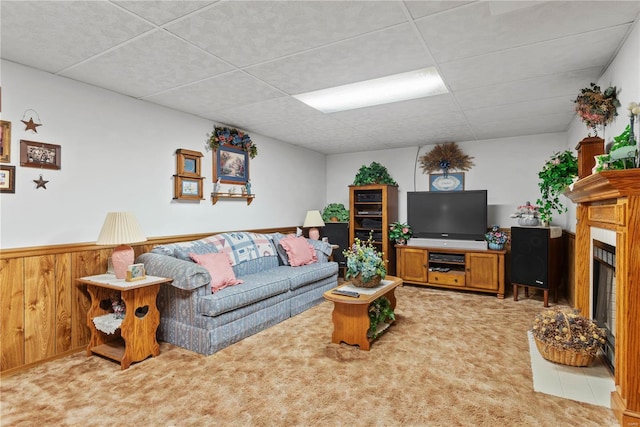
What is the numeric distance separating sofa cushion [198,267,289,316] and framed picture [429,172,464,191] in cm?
312

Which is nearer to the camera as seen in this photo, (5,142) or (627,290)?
(627,290)

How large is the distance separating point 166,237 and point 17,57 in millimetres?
1914

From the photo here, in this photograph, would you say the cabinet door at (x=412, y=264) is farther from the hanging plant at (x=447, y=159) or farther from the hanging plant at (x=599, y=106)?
the hanging plant at (x=599, y=106)

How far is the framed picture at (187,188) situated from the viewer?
3781 millimetres

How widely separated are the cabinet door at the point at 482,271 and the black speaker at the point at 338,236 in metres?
1.94

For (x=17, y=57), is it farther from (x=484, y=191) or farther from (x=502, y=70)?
(x=484, y=191)

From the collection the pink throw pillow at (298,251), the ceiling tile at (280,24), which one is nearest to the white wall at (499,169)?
the pink throw pillow at (298,251)

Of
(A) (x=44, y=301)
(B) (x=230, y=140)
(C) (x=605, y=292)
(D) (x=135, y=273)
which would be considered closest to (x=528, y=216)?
(C) (x=605, y=292)

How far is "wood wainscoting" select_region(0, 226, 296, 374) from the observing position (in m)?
2.55

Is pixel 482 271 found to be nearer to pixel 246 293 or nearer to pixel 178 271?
pixel 246 293

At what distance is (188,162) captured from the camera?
393 cm

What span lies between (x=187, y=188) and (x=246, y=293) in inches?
59.0

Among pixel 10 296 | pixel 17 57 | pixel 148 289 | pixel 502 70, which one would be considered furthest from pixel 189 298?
pixel 502 70

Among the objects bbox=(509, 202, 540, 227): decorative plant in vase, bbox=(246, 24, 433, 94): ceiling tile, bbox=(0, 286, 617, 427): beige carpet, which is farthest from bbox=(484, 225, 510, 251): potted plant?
bbox=(246, 24, 433, 94): ceiling tile
